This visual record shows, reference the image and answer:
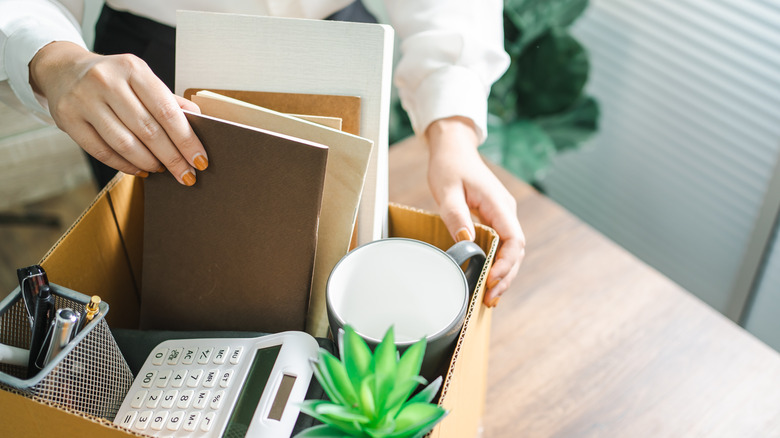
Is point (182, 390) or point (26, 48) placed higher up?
point (26, 48)

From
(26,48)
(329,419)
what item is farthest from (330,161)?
(26,48)

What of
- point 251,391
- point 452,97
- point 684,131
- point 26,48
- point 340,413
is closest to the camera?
point 340,413

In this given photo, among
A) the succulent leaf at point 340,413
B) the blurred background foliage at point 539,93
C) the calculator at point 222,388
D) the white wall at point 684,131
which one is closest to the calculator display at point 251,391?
the calculator at point 222,388

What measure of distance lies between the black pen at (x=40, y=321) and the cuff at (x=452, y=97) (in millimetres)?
401

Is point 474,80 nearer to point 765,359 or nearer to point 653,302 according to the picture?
point 653,302


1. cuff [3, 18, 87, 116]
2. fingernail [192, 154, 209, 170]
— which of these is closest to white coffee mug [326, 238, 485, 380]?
fingernail [192, 154, 209, 170]

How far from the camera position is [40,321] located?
0.40m

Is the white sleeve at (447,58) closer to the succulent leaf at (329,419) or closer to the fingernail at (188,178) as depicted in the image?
the fingernail at (188,178)

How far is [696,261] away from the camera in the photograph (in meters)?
1.45

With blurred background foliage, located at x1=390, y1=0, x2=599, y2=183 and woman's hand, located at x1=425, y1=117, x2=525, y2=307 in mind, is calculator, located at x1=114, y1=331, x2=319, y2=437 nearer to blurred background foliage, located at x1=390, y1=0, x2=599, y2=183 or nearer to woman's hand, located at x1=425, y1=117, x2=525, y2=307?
woman's hand, located at x1=425, y1=117, x2=525, y2=307

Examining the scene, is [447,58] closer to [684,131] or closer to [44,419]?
[44,419]

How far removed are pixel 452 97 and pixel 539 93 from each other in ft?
2.80

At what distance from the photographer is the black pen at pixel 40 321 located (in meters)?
0.39

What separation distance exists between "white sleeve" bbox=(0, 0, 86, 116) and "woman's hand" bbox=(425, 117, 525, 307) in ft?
1.21
